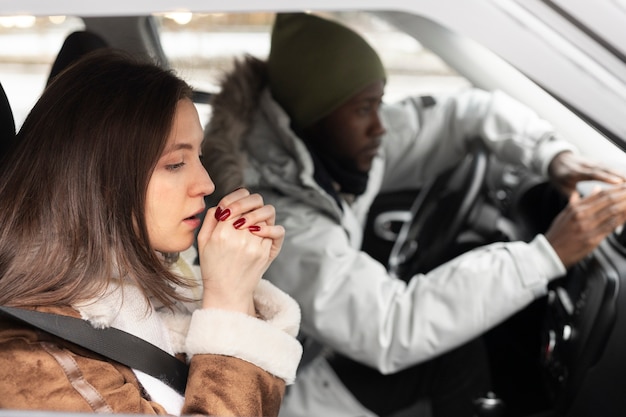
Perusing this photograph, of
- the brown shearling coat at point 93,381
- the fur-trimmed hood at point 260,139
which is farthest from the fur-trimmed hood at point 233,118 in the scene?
the brown shearling coat at point 93,381

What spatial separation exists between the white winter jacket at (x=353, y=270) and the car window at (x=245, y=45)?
0.07 m

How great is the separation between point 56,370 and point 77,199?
0.26 meters

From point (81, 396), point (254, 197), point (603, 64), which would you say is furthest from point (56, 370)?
point (603, 64)

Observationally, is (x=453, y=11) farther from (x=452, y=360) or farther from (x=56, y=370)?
(x=452, y=360)

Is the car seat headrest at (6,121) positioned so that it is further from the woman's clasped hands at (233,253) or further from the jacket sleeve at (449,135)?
the jacket sleeve at (449,135)

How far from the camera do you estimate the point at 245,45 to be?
1.83 metres

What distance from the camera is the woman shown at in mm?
1317

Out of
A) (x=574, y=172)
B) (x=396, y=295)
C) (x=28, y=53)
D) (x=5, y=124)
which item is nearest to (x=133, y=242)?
(x=5, y=124)

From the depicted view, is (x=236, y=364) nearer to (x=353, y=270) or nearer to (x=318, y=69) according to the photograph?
(x=353, y=270)

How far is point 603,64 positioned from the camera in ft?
4.08

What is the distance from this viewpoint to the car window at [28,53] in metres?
1.60

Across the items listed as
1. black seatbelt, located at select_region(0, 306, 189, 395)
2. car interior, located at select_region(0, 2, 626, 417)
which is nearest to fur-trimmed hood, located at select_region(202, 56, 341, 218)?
car interior, located at select_region(0, 2, 626, 417)

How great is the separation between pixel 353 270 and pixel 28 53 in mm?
792

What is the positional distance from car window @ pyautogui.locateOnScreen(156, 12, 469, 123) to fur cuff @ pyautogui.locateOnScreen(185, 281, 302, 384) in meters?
0.46
